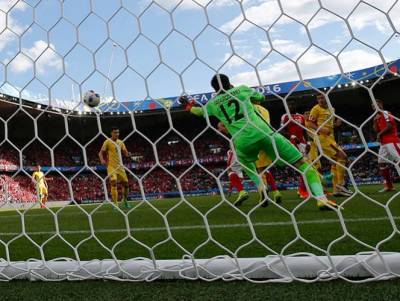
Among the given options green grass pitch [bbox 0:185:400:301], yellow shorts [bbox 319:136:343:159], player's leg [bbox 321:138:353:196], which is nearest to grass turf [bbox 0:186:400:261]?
green grass pitch [bbox 0:185:400:301]

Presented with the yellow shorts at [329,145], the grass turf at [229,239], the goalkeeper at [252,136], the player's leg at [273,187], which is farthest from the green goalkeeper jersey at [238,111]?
the yellow shorts at [329,145]

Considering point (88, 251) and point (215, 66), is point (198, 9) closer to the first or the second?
point (215, 66)

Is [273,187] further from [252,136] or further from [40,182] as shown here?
[40,182]

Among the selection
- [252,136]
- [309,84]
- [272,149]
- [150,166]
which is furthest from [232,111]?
[150,166]

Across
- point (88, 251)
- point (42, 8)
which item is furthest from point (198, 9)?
point (88, 251)

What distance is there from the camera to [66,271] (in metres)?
1.62

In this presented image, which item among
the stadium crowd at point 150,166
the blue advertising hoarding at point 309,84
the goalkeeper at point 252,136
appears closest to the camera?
the blue advertising hoarding at point 309,84

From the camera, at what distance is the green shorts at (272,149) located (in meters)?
3.27

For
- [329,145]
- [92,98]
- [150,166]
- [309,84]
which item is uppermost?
[309,84]

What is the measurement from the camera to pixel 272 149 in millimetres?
3699

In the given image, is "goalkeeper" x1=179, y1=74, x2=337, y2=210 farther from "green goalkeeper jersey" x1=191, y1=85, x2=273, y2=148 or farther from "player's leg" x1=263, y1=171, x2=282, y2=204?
"player's leg" x1=263, y1=171, x2=282, y2=204

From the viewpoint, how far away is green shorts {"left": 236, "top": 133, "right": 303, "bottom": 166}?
10.7ft

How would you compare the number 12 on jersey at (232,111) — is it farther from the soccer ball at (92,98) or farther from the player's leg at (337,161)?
the player's leg at (337,161)

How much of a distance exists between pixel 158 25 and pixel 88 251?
1444 mm
